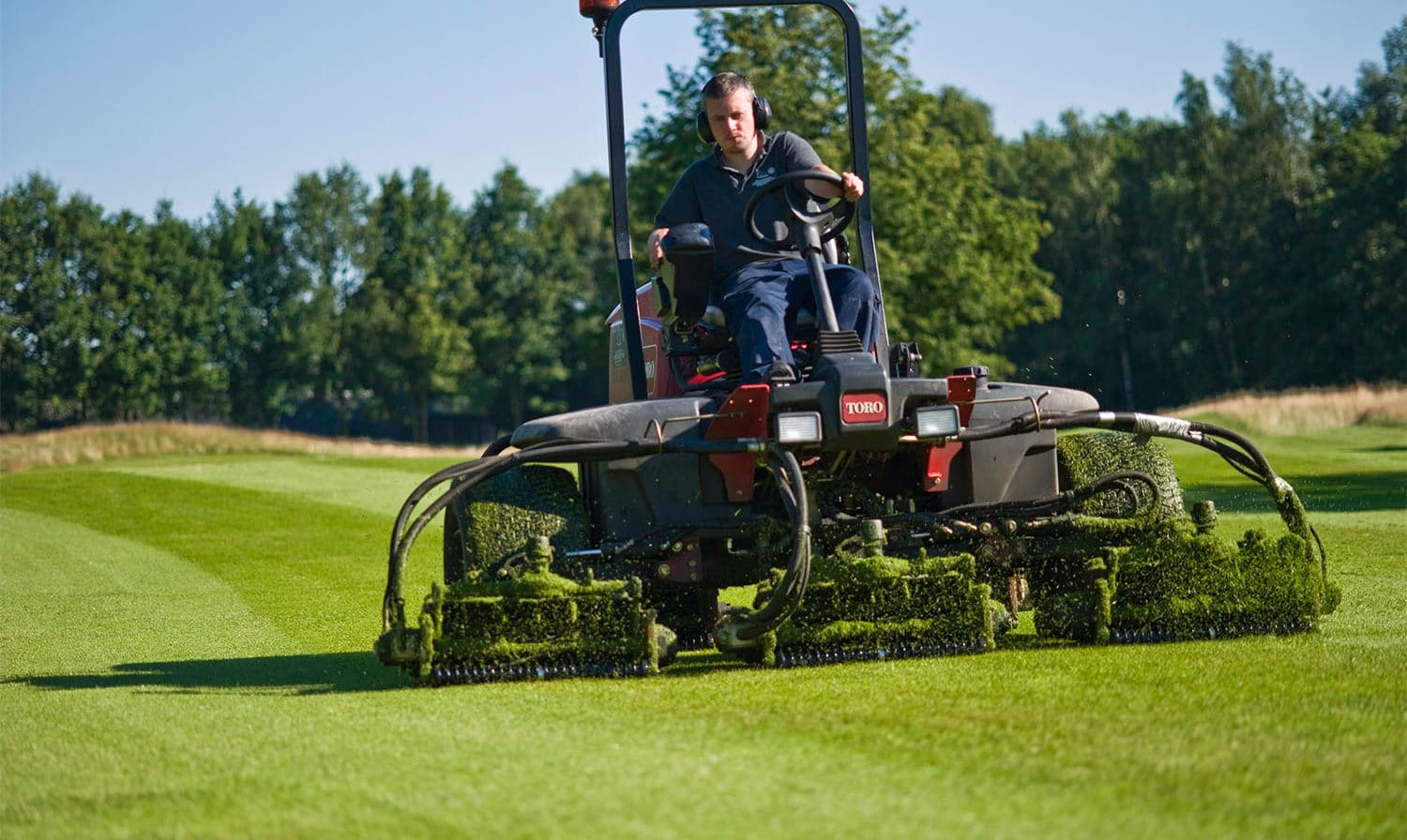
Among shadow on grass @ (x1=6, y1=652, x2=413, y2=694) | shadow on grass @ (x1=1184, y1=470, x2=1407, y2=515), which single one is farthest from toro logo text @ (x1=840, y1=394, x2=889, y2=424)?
shadow on grass @ (x1=1184, y1=470, x2=1407, y2=515)

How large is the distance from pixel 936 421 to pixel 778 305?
0.84 metres

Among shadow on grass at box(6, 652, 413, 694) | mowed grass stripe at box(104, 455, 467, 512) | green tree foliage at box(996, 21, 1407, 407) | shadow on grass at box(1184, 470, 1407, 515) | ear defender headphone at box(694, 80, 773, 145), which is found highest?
green tree foliage at box(996, 21, 1407, 407)

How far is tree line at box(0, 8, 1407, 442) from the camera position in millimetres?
44719

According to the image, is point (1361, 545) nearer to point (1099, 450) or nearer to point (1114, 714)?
point (1099, 450)

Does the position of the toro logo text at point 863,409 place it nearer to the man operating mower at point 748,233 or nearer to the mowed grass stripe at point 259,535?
the man operating mower at point 748,233

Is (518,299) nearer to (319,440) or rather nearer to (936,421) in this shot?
(319,440)

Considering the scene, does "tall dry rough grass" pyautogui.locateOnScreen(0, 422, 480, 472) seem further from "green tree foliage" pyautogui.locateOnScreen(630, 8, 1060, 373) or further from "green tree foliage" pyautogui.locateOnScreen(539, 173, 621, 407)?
"green tree foliage" pyautogui.locateOnScreen(539, 173, 621, 407)

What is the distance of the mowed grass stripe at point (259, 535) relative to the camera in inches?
→ 416

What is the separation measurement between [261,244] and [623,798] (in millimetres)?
79741

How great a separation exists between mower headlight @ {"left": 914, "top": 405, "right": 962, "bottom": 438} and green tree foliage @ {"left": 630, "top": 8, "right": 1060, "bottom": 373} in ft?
111

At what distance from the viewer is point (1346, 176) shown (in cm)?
5941

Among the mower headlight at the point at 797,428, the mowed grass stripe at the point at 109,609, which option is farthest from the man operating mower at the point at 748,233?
the mowed grass stripe at the point at 109,609

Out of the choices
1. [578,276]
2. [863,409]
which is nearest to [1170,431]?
[863,409]

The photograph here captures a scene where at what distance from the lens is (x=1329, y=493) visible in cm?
1761
